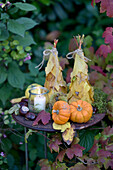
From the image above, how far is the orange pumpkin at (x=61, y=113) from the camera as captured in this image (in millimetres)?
1277

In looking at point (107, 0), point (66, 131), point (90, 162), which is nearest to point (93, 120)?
point (66, 131)

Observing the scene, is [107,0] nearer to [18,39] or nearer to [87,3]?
[18,39]

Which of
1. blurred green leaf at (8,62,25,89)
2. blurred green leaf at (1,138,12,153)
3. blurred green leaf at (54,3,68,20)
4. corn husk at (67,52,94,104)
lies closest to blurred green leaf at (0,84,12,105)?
blurred green leaf at (8,62,25,89)

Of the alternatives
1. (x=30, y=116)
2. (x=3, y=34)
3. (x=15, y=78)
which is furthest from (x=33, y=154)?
(x=3, y=34)

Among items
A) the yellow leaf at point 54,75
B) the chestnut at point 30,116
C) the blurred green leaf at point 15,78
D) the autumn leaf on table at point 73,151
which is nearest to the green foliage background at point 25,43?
the blurred green leaf at point 15,78

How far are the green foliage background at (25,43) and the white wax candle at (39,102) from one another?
16.0 inches

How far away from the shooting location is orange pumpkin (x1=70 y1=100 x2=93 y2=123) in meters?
1.30

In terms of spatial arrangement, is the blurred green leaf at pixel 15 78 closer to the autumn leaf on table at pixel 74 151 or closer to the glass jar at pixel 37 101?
the glass jar at pixel 37 101

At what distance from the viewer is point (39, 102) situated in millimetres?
1402

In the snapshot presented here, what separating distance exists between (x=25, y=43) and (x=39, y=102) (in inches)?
23.9

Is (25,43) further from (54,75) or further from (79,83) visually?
(79,83)

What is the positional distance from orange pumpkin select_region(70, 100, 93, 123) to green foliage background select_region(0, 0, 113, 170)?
346 millimetres

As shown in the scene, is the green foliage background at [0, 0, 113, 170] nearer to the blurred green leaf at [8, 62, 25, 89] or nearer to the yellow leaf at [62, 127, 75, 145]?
the blurred green leaf at [8, 62, 25, 89]

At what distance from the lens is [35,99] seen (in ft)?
4.58
